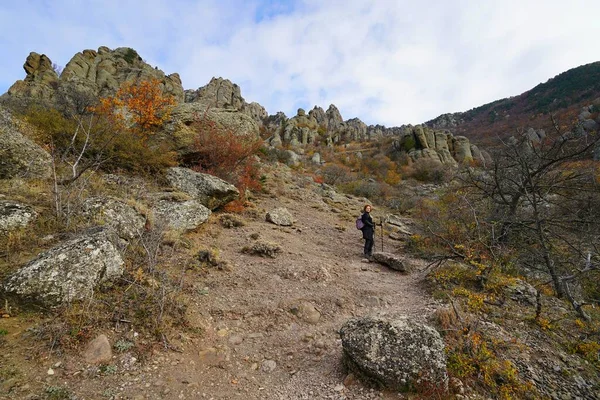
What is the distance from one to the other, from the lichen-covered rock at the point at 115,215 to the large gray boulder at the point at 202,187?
2693 millimetres

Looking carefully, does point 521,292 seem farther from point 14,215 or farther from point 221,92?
point 221,92

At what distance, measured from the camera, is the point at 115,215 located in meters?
5.50

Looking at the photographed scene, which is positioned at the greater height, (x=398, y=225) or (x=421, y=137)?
(x=421, y=137)

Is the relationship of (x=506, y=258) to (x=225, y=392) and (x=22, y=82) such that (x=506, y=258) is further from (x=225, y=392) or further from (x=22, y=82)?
(x=22, y=82)

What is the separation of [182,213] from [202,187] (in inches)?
71.0

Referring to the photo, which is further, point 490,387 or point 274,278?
point 274,278

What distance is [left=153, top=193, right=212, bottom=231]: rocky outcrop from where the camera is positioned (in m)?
6.77

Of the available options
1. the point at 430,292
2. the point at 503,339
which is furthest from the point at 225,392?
the point at 430,292

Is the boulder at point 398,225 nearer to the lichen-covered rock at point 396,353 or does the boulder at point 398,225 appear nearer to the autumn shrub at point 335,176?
the lichen-covered rock at point 396,353

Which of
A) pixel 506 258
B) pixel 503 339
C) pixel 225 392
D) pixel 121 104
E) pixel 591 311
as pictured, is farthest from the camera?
pixel 121 104

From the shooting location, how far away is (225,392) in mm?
3131

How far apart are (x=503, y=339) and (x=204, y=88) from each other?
6419 cm

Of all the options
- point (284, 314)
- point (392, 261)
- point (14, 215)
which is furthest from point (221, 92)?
point (284, 314)

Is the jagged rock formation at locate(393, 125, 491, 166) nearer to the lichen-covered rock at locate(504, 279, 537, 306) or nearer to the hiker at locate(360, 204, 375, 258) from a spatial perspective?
the hiker at locate(360, 204, 375, 258)
